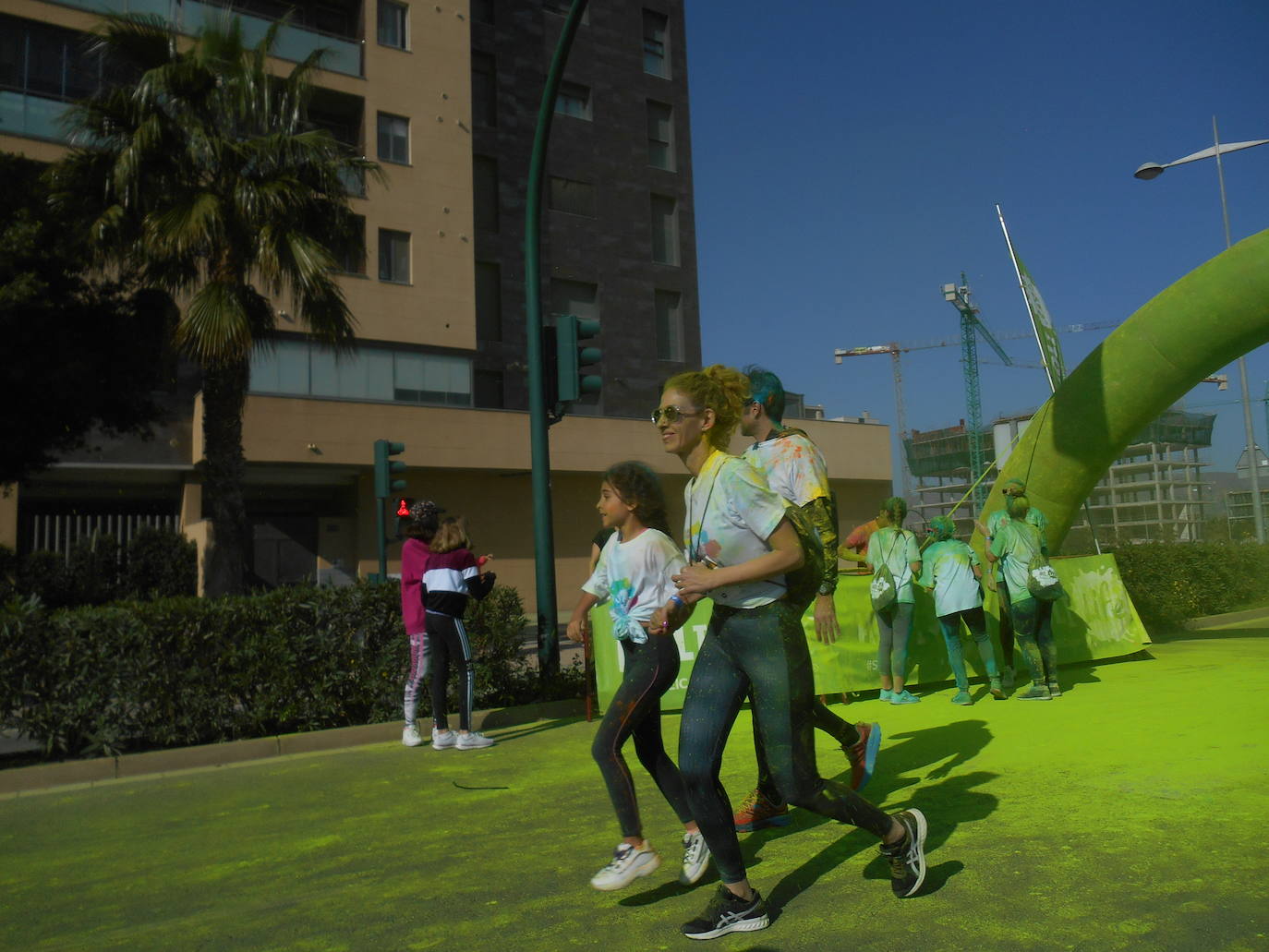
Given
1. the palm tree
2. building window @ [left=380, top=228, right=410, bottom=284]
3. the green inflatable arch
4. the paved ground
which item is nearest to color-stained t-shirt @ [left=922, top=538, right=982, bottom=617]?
the paved ground

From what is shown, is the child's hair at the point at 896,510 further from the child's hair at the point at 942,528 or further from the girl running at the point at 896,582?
the child's hair at the point at 942,528

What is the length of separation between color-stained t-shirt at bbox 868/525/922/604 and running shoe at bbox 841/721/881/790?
3.92 metres

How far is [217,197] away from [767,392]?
1240 cm

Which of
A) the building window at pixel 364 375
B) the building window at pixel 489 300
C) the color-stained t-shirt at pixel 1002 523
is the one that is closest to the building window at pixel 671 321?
the building window at pixel 489 300

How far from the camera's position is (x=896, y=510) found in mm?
8383

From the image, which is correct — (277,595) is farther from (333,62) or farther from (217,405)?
(333,62)

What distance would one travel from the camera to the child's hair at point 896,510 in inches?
325

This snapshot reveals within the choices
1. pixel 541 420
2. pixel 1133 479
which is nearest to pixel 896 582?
pixel 541 420

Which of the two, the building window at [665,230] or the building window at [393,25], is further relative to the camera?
the building window at [665,230]

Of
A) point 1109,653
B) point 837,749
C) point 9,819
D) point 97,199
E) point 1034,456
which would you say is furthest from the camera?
point 97,199

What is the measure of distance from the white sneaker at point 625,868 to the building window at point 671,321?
3017cm

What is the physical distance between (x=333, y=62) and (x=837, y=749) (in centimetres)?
2602

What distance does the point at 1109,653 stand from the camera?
10.2 m

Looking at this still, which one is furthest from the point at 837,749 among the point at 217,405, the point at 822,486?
the point at 217,405
